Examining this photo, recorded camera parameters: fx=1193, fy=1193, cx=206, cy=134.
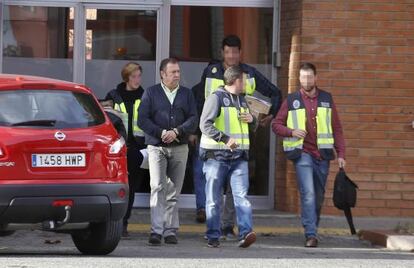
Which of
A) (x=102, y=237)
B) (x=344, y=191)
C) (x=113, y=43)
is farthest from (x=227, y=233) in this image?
(x=113, y=43)

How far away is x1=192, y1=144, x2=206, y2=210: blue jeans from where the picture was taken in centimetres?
1363

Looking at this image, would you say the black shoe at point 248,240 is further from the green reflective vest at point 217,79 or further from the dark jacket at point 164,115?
the green reflective vest at point 217,79

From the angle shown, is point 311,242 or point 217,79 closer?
point 311,242

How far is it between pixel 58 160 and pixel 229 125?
2.37 m

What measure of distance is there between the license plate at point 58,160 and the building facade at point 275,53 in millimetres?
4868

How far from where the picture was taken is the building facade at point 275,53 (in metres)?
14.4

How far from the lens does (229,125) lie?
11.8 m

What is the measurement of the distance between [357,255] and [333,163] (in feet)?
10.0

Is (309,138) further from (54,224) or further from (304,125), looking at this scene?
(54,224)

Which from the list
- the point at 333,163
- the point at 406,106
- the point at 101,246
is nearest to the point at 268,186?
the point at 333,163

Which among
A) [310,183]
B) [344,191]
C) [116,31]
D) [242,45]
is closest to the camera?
[310,183]

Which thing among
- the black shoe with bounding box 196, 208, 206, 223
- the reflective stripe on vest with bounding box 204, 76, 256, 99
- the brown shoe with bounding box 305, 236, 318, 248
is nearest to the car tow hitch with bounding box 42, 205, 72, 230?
the brown shoe with bounding box 305, 236, 318, 248

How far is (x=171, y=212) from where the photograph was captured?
12.2 m

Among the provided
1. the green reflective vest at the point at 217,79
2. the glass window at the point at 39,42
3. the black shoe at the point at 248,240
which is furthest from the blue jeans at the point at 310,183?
the glass window at the point at 39,42
